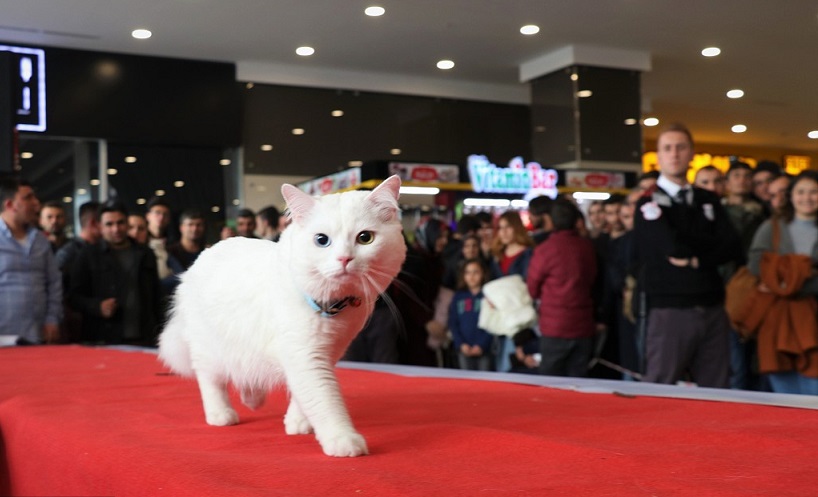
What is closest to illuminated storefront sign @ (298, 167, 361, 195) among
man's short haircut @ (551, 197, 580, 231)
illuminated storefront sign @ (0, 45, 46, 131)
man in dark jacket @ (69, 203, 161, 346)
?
illuminated storefront sign @ (0, 45, 46, 131)

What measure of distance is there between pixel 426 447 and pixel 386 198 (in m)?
0.32

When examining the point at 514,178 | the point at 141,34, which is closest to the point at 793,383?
the point at 514,178

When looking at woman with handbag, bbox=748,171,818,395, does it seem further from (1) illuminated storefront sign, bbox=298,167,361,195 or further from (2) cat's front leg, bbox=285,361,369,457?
(1) illuminated storefront sign, bbox=298,167,361,195

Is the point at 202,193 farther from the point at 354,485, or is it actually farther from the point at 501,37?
the point at 354,485

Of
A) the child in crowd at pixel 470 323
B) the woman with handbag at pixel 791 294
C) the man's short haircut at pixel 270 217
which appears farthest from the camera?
the man's short haircut at pixel 270 217

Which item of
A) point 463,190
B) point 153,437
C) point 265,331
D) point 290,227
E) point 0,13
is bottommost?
point 153,437

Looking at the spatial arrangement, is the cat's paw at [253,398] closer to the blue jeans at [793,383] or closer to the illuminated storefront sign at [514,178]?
the blue jeans at [793,383]

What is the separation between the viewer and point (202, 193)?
9.56m

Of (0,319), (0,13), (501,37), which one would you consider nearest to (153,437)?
(0,319)

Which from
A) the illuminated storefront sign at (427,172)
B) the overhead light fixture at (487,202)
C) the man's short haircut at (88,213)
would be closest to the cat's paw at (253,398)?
the man's short haircut at (88,213)

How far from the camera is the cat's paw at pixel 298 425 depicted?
131 cm

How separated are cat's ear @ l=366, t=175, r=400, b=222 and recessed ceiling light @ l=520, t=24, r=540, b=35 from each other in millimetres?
7662

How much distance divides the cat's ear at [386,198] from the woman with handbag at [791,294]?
2.54 m

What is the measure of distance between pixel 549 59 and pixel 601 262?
558 centimetres
